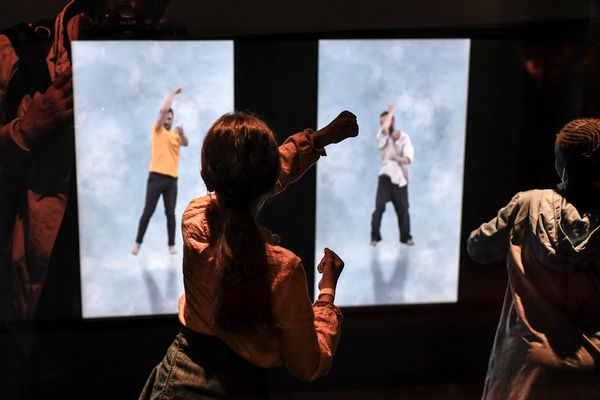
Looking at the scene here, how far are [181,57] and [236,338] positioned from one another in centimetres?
75

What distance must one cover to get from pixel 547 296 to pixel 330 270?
59cm

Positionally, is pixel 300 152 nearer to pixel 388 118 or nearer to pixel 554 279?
pixel 388 118

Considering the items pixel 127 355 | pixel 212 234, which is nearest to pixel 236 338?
pixel 212 234

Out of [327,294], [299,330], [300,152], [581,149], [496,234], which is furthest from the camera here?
[496,234]

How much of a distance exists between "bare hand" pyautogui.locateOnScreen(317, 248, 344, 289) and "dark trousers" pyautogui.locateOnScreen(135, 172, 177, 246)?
2.02ft

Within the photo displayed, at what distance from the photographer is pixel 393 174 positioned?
184 cm

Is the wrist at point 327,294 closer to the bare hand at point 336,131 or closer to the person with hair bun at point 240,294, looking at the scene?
the person with hair bun at point 240,294

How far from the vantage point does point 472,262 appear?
1805mm

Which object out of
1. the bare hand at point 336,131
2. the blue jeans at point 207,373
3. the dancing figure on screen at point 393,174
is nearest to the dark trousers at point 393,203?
the dancing figure on screen at point 393,174

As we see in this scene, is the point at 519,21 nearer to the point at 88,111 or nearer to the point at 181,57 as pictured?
the point at 181,57

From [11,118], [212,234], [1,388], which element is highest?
[11,118]

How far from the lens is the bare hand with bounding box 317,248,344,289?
123 cm

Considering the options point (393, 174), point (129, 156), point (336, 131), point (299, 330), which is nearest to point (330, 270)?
point (299, 330)

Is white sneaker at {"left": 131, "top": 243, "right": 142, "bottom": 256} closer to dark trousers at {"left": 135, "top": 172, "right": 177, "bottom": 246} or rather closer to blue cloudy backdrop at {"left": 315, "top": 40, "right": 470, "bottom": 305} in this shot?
dark trousers at {"left": 135, "top": 172, "right": 177, "bottom": 246}
